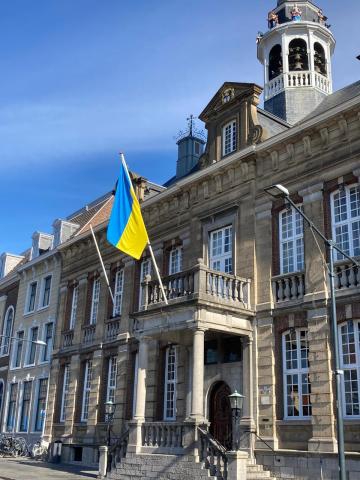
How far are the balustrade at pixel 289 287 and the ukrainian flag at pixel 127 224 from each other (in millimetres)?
4836

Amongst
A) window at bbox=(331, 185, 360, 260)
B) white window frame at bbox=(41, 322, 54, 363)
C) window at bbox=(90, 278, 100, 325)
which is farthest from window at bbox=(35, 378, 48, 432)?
window at bbox=(331, 185, 360, 260)

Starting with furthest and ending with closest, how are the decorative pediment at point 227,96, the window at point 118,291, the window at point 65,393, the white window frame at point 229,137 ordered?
the window at point 65,393 < the window at point 118,291 < the white window frame at point 229,137 < the decorative pediment at point 227,96

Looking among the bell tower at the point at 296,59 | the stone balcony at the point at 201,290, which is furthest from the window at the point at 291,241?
the bell tower at the point at 296,59

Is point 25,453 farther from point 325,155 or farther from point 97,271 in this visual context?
point 325,155

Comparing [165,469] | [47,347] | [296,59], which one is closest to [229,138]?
[296,59]

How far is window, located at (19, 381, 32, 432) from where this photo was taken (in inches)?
1176

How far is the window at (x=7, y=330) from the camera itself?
35.1 meters

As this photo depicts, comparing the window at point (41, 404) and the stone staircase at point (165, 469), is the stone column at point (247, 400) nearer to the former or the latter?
the stone staircase at point (165, 469)

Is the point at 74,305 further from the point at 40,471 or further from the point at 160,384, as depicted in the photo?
the point at 160,384

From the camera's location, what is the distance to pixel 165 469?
16.1 metres

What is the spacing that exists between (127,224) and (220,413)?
23.5ft

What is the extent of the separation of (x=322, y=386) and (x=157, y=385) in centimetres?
737

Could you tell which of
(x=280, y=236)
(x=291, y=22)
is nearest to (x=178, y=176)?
(x=291, y=22)

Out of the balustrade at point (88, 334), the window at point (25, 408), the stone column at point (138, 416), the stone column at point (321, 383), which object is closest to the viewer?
the stone column at point (321, 383)
